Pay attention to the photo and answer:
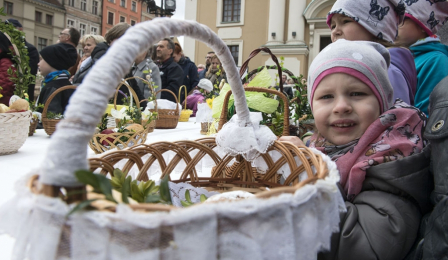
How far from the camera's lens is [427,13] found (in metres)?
1.28

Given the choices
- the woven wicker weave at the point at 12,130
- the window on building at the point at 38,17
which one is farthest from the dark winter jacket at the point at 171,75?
the window on building at the point at 38,17

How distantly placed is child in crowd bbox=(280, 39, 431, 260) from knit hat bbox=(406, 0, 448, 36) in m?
0.52

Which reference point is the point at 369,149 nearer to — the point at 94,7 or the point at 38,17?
the point at 38,17

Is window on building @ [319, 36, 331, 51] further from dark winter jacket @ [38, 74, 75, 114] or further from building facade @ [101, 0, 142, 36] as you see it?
Result: building facade @ [101, 0, 142, 36]

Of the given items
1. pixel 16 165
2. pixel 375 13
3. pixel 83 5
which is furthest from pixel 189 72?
pixel 83 5

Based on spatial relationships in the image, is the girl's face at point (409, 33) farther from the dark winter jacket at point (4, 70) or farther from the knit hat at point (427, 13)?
the dark winter jacket at point (4, 70)

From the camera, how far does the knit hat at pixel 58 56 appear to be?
2.24 metres

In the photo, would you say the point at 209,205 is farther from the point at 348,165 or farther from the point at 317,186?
the point at 348,165

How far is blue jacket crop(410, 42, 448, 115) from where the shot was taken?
1.16 meters

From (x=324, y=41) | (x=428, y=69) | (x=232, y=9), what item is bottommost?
(x=428, y=69)

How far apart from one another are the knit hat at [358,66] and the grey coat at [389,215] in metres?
0.22

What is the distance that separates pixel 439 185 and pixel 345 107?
0.89 ft

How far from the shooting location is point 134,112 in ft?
5.32

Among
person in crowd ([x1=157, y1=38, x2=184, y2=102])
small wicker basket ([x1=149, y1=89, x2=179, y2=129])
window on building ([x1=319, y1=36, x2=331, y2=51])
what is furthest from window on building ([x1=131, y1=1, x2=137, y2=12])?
small wicker basket ([x1=149, y1=89, x2=179, y2=129])
